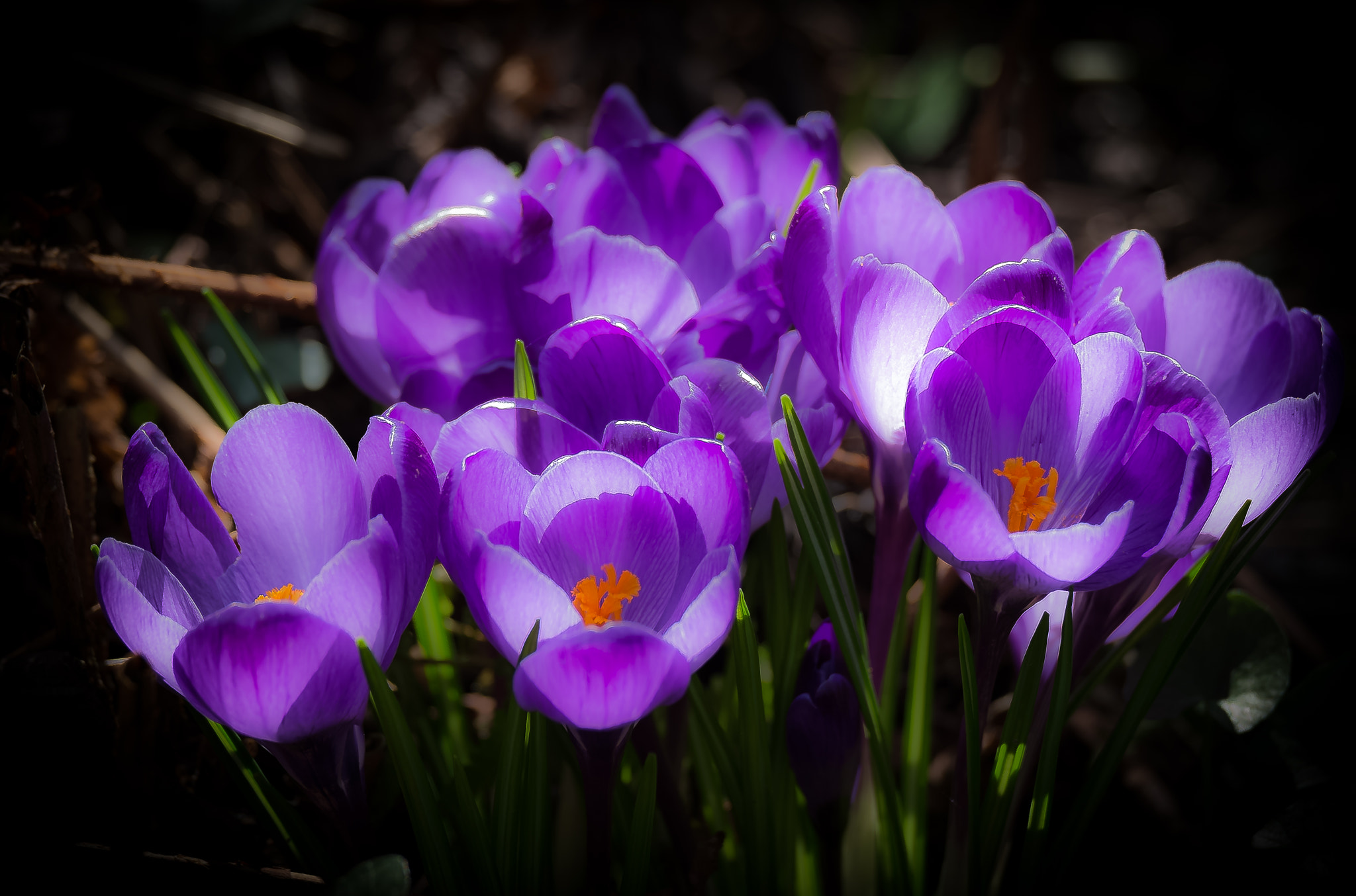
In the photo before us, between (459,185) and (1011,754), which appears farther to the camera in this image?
(459,185)

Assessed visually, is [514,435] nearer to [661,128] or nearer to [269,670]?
[269,670]

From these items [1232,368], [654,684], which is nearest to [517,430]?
[654,684]

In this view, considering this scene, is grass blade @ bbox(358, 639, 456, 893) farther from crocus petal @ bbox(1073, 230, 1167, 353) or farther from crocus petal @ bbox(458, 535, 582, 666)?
crocus petal @ bbox(1073, 230, 1167, 353)

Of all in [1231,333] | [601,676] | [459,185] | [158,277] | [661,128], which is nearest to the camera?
[601,676]

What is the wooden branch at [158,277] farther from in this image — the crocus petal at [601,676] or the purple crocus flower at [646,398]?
the crocus petal at [601,676]

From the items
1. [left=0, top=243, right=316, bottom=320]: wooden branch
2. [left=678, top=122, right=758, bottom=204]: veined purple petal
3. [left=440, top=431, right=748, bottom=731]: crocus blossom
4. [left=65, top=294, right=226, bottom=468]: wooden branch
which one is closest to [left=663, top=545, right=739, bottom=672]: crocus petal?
[left=440, top=431, right=748, bottom=731]: crocus blossom

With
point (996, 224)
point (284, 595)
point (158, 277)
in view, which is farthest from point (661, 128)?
point (284, 595)
